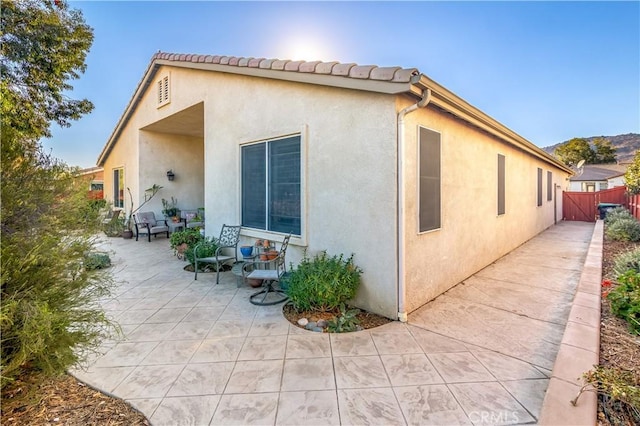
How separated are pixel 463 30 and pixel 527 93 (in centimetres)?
918

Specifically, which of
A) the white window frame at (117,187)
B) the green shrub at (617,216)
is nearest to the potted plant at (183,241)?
the white window frame at (117,187)

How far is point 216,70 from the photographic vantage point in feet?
20.3

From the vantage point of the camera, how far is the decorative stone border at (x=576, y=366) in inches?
74.8

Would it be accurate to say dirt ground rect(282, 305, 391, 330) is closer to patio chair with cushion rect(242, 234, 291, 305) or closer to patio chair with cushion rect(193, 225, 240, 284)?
patio chair with cushion rect(242, 234, 291, 305)

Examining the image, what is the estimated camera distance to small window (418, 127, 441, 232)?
13.4 feet

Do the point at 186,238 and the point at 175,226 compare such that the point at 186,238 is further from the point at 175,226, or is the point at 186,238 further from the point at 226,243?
the point at 175,226

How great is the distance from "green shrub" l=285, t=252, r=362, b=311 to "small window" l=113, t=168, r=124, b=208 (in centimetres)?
1117

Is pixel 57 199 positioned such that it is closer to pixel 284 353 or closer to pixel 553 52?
pixel 284 353

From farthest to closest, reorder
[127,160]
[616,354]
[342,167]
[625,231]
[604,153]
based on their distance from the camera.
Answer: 1. [604,153]
2. [127,160]
3. [625,231]
4. [342,167]
5. [616,354]

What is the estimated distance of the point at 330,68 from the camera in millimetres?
3938

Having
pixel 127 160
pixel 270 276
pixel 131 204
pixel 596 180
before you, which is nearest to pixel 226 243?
pixel 270 276

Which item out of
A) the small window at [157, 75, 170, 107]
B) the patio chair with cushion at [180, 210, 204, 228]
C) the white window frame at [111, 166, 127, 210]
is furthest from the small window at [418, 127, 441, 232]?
the white window frame at [111, 166, 127, 210]

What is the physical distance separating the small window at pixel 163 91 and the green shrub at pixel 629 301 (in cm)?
1002

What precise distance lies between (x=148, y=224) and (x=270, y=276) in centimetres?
774
